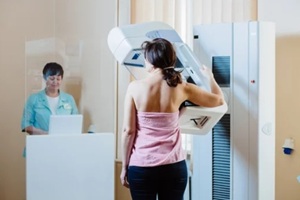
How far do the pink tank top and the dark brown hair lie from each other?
18 centimetres

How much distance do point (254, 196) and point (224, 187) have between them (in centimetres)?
19

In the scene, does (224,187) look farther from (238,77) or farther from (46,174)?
(46,174)

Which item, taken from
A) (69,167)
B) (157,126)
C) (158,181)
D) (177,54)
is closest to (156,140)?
(157,126)

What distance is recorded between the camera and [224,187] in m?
2.44

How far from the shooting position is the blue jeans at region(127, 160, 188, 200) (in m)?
1.90

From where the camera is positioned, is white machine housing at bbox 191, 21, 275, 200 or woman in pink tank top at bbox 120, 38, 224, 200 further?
white machine housing at bbox 191, 21, 275, 200

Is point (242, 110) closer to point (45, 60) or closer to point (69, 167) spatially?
point (69, 167)

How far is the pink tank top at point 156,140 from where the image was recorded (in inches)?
74.7

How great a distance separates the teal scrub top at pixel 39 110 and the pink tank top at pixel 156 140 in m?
1.25

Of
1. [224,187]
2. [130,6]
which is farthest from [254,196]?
[130,6]

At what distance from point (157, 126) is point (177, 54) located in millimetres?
463

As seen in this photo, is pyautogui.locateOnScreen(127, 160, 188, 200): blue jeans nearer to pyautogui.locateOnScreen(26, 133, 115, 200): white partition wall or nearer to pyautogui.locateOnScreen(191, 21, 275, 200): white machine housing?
pyautogui.locateOnScreen(191, 21, 275, 200): white machine housing

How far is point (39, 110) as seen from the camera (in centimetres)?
300

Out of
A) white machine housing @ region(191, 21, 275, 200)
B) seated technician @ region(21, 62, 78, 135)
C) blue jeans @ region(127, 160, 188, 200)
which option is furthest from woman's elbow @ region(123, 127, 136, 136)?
seated technician @ region(21, 62, 78, 135)
